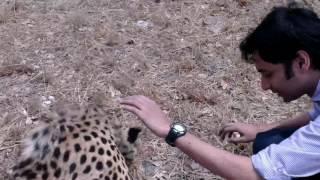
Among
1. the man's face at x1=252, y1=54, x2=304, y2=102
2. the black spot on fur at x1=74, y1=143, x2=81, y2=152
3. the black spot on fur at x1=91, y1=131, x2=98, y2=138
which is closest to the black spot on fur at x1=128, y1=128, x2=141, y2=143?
the black spot on fur at x1=91, y1=131, x2=98, y2=138

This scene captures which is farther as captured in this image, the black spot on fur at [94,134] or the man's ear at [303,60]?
the black spot on fur at [94,134]

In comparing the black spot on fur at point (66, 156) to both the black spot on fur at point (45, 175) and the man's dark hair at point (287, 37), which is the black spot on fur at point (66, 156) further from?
the man's dark hair at point (287, 37)

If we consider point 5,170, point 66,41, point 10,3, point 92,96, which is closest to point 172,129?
point 5,170

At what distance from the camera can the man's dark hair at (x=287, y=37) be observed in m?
2.09

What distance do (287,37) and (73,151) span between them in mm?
959

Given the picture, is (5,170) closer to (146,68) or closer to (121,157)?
(121,157)

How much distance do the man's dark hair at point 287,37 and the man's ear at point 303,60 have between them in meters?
0.01

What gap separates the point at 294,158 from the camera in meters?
2.03

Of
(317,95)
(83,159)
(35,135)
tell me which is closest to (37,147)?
(35,135)

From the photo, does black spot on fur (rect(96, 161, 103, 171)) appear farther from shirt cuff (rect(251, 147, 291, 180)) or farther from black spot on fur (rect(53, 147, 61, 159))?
shirt cuff (rect(251, 147, 291, 180))

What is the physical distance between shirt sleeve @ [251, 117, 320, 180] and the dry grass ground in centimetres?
111

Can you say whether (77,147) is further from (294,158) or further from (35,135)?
(294,158)

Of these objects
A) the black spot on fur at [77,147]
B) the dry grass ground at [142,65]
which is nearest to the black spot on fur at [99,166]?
the black spot on fur at [77,147]

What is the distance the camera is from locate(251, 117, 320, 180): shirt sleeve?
6.64 ft
